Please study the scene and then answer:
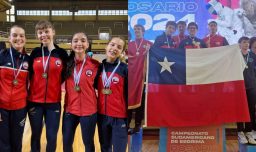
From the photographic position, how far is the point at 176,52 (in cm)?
306

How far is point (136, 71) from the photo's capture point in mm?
3014

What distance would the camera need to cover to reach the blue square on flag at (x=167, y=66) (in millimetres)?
3049

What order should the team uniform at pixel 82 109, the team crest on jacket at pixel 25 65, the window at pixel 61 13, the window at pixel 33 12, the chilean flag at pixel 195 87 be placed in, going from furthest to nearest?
1. the window at pixel 61 13
2. the window at pixel 33 12
3. the chilean flag at pixel 195 87
4. the team crest on jacket at pixel 25 65
5. the team uniform at pixel 82 109

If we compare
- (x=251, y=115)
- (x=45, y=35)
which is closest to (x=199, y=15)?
(x=251, y=115)

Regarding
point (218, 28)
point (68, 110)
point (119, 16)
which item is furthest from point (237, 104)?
point (119, 16)

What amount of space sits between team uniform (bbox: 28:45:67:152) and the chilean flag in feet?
2.92

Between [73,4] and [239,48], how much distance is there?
63.5ft

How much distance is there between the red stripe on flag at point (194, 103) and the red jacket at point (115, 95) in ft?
0.90

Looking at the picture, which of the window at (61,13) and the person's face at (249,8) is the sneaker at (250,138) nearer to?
the person's face at (249,8)

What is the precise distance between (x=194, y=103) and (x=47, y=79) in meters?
1.45

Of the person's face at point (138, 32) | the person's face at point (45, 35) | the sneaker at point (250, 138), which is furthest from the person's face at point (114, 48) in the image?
the sneaker at point (250, 138)

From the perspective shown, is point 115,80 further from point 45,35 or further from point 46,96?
point 45,35

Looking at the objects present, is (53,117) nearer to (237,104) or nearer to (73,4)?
(237,104)

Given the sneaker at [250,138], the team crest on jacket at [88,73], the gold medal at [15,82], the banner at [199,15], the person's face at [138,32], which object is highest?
the banner at [199,15]
